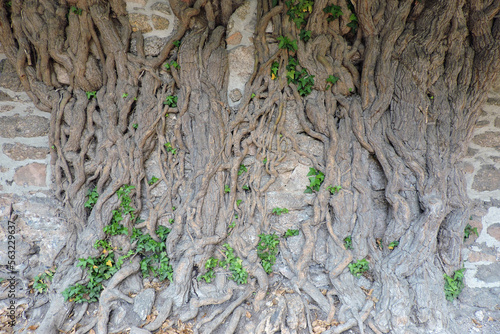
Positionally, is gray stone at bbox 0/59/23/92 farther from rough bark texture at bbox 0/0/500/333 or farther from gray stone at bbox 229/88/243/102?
gray stone at bbox 229/88/243/102

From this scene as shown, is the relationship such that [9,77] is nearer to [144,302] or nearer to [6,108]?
[6,108]

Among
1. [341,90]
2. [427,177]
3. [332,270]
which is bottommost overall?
[332,270]

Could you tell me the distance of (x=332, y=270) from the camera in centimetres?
225

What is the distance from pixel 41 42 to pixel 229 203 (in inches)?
76.9

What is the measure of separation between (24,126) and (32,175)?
428mm

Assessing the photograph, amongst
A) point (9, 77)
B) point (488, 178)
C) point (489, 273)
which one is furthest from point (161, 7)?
point (489, 273)

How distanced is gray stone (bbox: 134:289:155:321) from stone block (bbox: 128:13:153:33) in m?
2.14

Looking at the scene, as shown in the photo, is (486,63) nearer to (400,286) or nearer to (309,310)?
(400,286)

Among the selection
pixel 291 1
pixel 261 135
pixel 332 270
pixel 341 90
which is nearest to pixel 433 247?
pixel 332 270

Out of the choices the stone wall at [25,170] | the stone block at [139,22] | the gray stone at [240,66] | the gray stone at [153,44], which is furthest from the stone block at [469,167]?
the stone wall at [25,170]

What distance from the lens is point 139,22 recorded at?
239 centimetres

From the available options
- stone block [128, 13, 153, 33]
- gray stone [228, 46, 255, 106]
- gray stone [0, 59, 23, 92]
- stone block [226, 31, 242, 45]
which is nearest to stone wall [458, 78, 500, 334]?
gray stone [228, 46, 255, 106]

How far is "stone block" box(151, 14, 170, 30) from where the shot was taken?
7.86 ft

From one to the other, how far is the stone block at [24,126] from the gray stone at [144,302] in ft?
5.29
